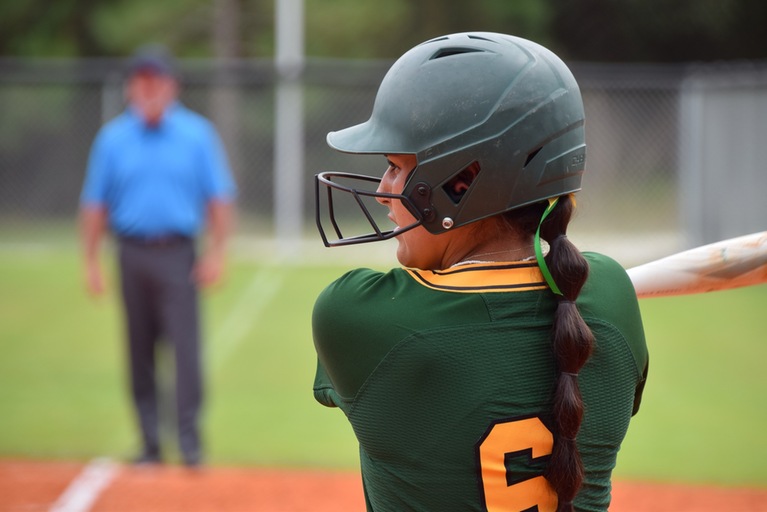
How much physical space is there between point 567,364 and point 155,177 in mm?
5192

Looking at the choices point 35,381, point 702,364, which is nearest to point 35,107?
point 35,381

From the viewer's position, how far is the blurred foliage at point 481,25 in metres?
24.0

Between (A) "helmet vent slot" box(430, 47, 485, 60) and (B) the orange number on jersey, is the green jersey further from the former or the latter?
(A) "helmet vent slot" box(430, 47, 485, 60)

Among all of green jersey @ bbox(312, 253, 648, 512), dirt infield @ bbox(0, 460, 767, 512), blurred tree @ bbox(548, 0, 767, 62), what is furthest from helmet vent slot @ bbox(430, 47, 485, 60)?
blurred tree @ bbox(548, 0, 767, 62)

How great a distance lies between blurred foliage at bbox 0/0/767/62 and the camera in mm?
23969

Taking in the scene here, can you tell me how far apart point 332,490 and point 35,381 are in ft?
13.0

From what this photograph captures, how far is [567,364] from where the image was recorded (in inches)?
66.7

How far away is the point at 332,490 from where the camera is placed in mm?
5680

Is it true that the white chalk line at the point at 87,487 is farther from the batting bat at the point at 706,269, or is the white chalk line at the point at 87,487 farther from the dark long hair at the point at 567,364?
the dark long hair at the point at 567,364

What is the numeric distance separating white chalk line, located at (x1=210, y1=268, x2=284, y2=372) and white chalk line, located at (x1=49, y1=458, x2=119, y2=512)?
3043 millimetres

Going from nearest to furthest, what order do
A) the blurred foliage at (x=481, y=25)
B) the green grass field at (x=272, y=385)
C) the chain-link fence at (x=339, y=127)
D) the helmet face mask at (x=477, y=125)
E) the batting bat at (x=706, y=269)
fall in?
1. the helmet face mask at (x=477, y=125)
2. the batting bat at (x=706, y=269)
3. the green grass field at (x=272, y=385)
4. the chain-link fence at (x=339, y=127)
5. the blurred foliage at (x=481, y=25)

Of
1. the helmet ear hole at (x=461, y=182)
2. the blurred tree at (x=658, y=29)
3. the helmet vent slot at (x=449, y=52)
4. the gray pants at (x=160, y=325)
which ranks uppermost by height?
the blurred tree at (x=658, y=29)

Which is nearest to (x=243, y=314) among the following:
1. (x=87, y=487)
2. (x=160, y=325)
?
(x=160, y=325)

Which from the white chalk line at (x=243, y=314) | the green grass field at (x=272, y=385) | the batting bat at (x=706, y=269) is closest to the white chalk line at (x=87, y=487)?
the green grass field at (x=272, y=385)
